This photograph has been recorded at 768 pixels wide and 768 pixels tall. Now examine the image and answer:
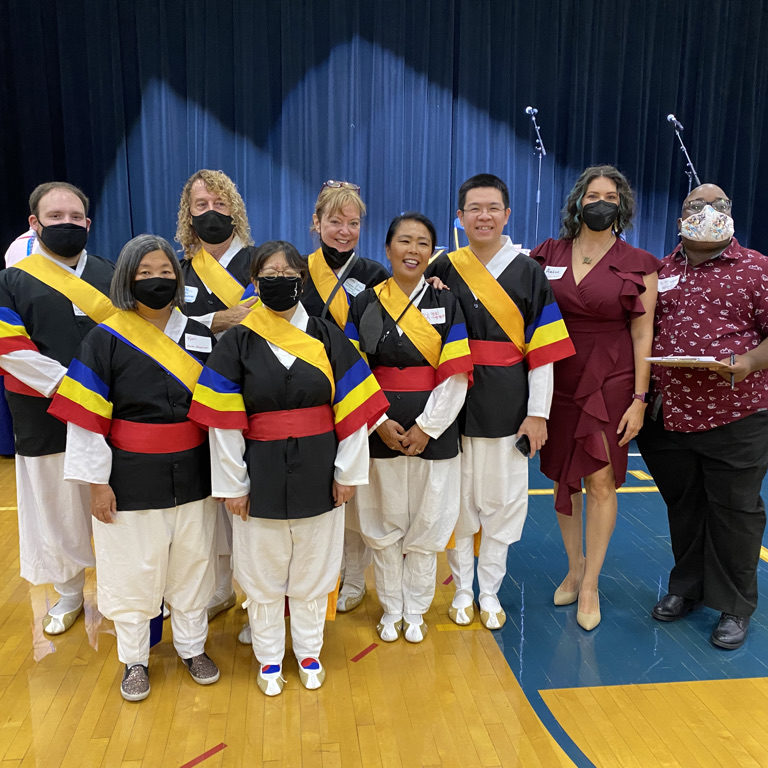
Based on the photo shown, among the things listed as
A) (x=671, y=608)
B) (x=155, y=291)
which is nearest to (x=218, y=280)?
(x=155, y=291)

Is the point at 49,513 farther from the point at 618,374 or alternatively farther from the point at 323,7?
the point at 323,7

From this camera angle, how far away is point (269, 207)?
6.86 metres

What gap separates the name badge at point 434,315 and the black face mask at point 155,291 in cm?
90

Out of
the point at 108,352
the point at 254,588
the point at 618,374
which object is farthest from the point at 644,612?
the point at 108,352

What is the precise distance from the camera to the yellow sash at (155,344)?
213 centimetres

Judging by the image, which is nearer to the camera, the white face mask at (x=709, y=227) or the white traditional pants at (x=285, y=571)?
the white traditional pants at (x=285, y=571)

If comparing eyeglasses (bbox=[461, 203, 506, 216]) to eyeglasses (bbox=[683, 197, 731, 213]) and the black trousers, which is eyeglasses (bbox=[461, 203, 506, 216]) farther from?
the black trousers

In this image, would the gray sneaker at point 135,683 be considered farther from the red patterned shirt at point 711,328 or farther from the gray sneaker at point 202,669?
the red patterned shirt at point 711,328

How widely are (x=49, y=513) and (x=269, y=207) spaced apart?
4.85 m

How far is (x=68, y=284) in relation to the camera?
2.50m

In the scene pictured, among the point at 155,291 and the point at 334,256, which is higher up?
the point at 334,256

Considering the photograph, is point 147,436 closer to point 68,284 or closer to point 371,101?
point 68,284

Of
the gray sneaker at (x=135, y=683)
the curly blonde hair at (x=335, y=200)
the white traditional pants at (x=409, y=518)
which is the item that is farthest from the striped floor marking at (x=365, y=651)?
the curly blonde hair at (x=335, y=200)

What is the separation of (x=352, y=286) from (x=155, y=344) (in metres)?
0.90
